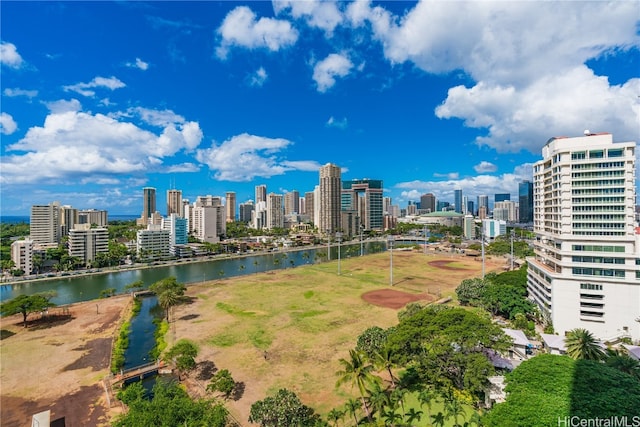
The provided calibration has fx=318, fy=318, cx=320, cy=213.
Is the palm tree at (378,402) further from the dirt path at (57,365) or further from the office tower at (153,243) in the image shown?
the office tower at (153,243)

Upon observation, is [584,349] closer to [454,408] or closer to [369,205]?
[454,408]

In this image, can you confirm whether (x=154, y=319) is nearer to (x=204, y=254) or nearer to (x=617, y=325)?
(x=617, y=325)

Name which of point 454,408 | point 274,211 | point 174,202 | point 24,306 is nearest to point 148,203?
point 174,202

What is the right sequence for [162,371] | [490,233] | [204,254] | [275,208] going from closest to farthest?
[162,371], [204,254], [490,233], [275,208]

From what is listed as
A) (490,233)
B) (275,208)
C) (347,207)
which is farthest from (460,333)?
(275,208)

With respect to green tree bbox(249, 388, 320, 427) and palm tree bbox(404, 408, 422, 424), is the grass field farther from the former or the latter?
palm tree bbox(404, 408, 422, 424)

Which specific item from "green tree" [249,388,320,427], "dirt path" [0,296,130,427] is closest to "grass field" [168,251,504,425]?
"green tree" [249,388,320,427]

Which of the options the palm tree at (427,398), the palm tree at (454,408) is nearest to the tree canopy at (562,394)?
the palm tree at (454,408)
